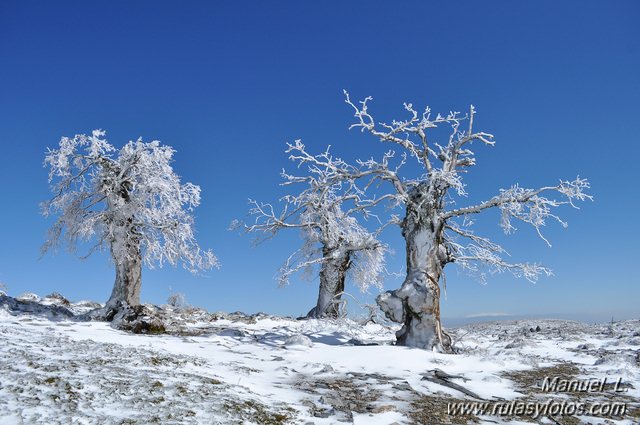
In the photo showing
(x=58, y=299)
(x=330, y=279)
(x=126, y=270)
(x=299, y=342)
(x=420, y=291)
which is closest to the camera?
(x=299, y=342)

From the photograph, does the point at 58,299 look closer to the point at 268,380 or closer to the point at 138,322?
the point at 138,322

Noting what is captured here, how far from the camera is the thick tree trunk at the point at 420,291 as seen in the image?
461 inches

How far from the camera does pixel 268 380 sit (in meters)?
7.19

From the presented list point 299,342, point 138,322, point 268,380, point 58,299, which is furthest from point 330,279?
point 268,380

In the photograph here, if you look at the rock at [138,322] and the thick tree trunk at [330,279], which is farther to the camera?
the thick tree trunk at [330,279]

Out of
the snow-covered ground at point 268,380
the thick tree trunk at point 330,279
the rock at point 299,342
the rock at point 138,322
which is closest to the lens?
the snow-covered ground at point 268,380

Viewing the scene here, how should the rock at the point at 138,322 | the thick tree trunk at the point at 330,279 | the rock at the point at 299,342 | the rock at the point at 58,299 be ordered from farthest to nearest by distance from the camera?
the thick tree trunk at the point at 330,279 → the rock at the point at 58,299 → the rock at the point at 138,322 → the rock at the point at 299,342

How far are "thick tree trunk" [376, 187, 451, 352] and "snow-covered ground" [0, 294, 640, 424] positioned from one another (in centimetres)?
100

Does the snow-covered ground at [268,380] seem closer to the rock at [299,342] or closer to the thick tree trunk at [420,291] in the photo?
the rock at [299,342]

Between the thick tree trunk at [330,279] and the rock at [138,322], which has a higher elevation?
the thick tree trunk at [330,279]

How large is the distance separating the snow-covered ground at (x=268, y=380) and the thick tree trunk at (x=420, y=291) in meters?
1.00

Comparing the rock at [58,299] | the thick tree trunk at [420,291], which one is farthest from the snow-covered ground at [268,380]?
the rock at [58,299]

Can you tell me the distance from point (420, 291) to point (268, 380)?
19.0 ft

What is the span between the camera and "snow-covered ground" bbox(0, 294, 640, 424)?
184 inches
